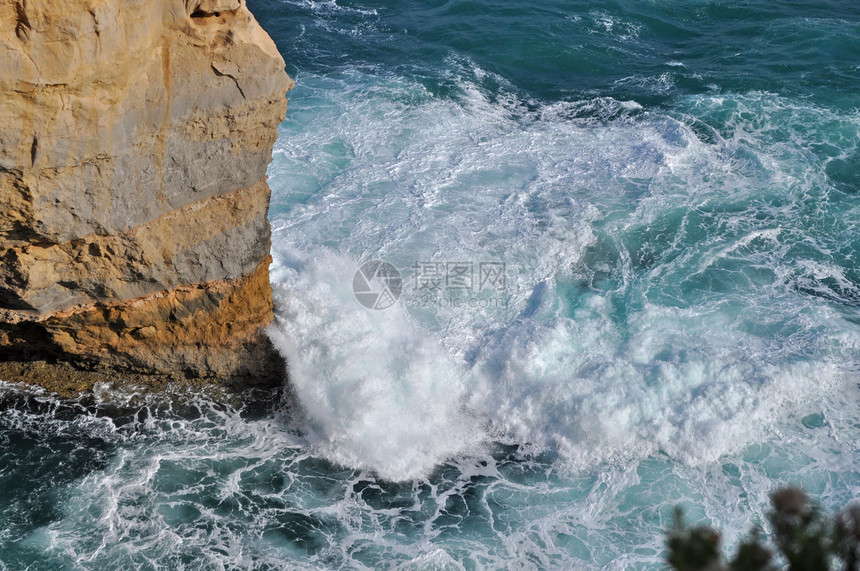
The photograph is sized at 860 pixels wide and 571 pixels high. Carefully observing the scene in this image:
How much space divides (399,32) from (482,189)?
834 cm

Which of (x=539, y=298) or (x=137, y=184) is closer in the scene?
(x=137, y=184)

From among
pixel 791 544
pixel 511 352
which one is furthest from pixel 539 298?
pixel 791 544

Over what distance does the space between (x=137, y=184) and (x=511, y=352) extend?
5.85m

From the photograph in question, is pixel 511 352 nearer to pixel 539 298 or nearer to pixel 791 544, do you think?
pixel 539 298

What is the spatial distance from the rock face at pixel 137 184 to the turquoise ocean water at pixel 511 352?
0.99m

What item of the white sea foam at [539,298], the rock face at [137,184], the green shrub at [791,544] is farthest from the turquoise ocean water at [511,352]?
the green shrub at [791,544]

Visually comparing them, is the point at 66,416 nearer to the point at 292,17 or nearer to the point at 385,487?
the point at 385,487

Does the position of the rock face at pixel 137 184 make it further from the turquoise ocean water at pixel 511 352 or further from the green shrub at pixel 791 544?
the green shrub at pixel 791 544

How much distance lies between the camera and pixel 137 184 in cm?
938

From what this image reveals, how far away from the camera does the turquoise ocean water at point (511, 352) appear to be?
9695mm

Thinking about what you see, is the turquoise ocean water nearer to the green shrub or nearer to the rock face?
the rock face

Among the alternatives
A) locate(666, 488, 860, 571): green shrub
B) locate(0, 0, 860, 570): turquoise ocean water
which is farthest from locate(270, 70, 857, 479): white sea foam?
locate(666, 488, 860, 571): green shrub

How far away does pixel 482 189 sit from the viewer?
15.6m

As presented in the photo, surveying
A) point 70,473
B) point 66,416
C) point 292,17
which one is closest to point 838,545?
point 70,473
